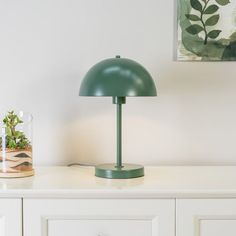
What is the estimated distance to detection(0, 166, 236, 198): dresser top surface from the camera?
4.22 feet

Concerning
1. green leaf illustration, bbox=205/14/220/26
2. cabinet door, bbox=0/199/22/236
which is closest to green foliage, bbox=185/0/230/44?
green leaf illustration, bbox=205/14/220/26

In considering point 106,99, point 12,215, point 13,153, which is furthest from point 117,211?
point 106,99

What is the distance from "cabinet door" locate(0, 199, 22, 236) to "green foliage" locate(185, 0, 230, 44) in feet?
3.23

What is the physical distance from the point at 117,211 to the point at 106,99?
2.01 feet

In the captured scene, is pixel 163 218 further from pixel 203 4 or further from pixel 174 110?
pixel 203 4

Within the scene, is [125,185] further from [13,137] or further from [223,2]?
[223,2]

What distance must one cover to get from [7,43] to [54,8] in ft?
0.79

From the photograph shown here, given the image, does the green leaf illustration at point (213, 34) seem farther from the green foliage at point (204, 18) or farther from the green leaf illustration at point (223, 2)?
the green leaf illustration at point (223, 2)

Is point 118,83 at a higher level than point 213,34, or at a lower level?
lower

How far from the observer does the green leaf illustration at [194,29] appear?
1.76m

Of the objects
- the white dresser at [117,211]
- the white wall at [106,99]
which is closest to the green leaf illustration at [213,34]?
the white wall at [106,99]

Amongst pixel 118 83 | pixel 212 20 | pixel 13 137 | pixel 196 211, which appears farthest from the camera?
pixel 212 20

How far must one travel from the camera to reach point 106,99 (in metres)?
1.79

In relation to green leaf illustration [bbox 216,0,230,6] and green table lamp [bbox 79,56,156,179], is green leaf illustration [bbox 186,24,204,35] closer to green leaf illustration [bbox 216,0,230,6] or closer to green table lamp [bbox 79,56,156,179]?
green leaf illustration [bbox 216,0,230,6]
